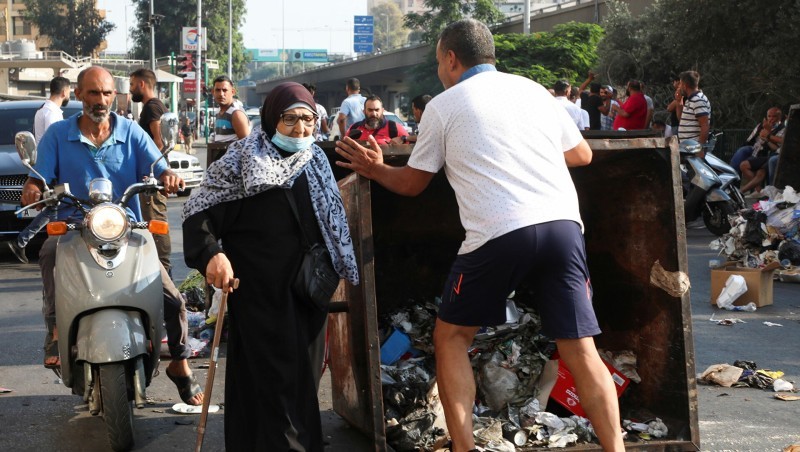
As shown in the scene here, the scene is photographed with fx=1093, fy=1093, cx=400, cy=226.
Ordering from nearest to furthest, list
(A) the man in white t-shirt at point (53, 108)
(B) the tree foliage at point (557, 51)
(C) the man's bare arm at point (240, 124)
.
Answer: (C) the man's bare arm at point (240, 124)
(A) the man in white t-shirt at point (53, 108)
(B) the tree foliage at point (557, 51)

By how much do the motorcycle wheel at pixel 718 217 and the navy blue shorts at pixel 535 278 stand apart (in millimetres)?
9484

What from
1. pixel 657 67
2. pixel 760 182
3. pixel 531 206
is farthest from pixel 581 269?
pixel 657 67

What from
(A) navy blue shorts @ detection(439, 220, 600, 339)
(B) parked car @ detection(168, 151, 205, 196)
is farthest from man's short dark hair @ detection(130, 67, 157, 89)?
(B) parked car @ detection(168, 151, 205, 196)

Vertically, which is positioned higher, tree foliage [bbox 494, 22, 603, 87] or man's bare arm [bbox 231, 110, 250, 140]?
tree foliage [bbox 494, 22, 603, 87]

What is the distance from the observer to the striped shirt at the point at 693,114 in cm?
1429

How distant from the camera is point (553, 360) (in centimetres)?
575

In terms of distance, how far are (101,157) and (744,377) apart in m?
3.99

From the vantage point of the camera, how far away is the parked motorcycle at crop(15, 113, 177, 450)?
498cm

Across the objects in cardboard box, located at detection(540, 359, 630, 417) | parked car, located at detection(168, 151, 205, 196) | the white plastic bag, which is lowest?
the white plastic bag

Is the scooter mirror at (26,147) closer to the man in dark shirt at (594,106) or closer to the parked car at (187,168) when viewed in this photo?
the man in dark shirt at (594,106)

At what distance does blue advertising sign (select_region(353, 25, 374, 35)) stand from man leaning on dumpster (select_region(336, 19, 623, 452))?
114 m

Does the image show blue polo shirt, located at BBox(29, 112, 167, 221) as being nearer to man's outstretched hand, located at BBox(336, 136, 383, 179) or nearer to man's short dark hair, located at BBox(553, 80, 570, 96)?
man's outstretched hand, located at BBox(336, 136, 383, 179)

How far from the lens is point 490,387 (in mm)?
5652

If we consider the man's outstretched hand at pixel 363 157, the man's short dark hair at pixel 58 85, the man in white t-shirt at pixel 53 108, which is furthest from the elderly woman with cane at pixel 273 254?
the man's short dark hair at pixel 58 85
